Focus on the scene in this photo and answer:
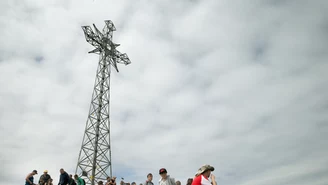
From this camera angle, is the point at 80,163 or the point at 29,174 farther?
the point at 80,163

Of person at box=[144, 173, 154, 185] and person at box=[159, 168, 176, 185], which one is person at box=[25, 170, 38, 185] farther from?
Answer: person at box=[159, 168, 176, 185]

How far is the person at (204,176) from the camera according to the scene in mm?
3832

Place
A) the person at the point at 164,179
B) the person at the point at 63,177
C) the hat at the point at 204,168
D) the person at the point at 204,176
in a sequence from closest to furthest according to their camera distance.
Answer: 1. the person at the point at 204,176
2. the hat at the point at 204,168
3. the person at the point at 164,179
4. the person at the point at 63,177

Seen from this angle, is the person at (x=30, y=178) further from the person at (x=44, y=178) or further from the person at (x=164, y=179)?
the person at (x=164, y=179)

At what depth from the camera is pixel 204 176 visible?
3982mm

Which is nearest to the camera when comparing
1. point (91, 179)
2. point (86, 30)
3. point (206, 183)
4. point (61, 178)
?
point (206, 183)

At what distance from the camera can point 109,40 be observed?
26625mm

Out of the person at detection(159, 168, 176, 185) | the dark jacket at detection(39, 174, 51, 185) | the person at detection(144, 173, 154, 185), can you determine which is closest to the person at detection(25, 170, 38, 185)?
the dark jacket at detection(39, 174, 51, 185)

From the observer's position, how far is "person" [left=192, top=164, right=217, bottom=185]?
3832 mm

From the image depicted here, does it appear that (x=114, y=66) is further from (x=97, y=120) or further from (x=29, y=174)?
A: (x=29, y=174)

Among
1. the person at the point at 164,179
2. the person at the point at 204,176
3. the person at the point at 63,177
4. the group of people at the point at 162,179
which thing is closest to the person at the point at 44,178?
the group of people at the point at 162,179

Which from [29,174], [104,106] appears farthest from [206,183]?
[104,106]

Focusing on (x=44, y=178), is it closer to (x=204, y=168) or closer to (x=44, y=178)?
(x=44, y=178)

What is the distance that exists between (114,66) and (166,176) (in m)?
22.9
